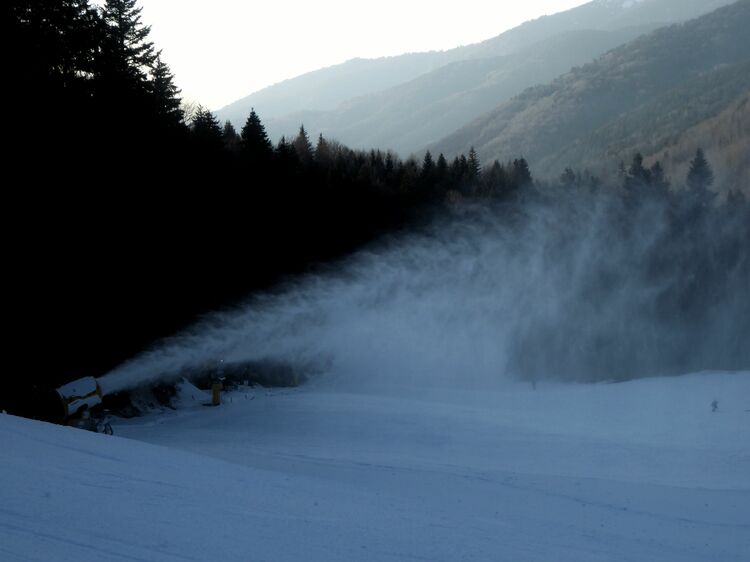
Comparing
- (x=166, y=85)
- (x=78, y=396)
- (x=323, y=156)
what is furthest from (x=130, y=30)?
(x=78, y=396)

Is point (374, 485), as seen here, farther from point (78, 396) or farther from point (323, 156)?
point (323, 156)

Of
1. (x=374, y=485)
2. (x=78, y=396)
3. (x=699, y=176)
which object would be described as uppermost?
(x=78, y=396)

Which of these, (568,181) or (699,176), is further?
(568,181)

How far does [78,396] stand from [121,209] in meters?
6.32

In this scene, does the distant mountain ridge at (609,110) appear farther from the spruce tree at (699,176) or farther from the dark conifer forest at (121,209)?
the dark conifer forest at (121,209)

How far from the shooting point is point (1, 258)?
1387 cm

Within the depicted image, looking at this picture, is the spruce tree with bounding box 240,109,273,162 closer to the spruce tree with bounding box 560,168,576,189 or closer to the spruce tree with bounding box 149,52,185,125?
the spruce tree with bounding box 149,52,185,125

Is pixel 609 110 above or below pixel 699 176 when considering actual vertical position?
above

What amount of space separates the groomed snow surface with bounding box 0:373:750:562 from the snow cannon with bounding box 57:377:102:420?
137cm

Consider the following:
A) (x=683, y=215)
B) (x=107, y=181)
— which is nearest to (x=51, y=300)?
(x=107, y=181)

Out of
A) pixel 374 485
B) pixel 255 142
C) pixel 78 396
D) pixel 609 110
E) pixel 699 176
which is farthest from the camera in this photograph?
pixel 609 110

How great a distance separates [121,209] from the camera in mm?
17203

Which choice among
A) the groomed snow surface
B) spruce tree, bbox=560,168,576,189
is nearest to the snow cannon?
the groomed snow surface

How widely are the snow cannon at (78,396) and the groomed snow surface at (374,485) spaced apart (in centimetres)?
137
